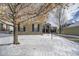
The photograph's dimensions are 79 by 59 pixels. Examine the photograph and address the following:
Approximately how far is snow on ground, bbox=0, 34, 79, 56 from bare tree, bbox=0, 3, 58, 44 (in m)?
0.09

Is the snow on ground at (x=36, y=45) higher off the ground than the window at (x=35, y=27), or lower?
lower

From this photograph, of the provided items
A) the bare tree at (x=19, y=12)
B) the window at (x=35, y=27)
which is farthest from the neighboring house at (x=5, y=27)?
the window at (x=35, y=27)

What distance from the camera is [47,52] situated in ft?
6.88

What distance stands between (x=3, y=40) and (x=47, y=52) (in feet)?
1.99

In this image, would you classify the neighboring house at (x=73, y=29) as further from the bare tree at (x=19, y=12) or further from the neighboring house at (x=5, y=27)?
the neighboring house at (x=5, y=27)

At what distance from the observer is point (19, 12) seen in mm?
2115

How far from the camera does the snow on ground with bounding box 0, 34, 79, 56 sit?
6.87 feet

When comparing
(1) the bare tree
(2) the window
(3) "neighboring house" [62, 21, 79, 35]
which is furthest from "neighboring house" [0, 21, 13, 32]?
(3) "neighboring house" [62, 21, 79, 35]

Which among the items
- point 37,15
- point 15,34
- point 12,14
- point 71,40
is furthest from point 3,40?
point 71,40

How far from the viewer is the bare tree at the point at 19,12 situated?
2111mm

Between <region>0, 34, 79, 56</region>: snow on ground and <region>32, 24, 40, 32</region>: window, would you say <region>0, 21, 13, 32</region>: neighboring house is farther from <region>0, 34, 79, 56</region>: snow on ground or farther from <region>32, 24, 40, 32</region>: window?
<region>32, 24, 40, 32</region>: window

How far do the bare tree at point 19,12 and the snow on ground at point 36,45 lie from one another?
94mm

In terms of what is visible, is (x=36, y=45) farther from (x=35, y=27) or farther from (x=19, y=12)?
(x=19, y=12)

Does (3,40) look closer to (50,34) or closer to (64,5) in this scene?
(50,34)
